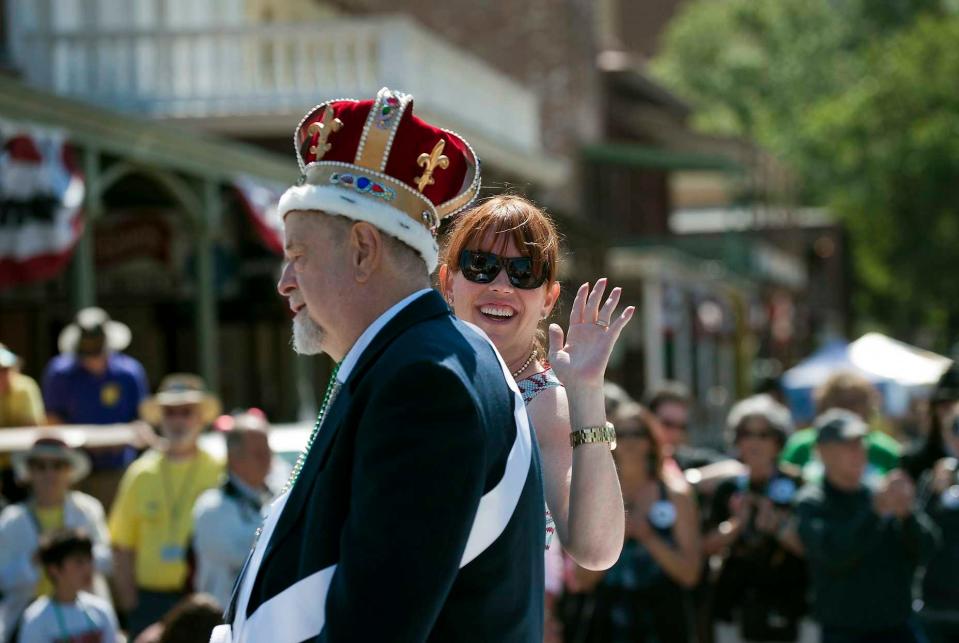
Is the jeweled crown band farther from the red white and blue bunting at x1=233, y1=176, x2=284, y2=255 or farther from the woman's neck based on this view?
the red white and blue bunting at x1=233, y1=176, x2=284, y2=255

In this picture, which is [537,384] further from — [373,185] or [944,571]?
[944,571]

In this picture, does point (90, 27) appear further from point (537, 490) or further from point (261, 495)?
point (537, 490)

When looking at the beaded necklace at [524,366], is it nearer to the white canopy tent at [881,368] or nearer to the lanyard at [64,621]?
the lanyard at [64,621]

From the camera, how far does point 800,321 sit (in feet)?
162

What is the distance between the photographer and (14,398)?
959 cm

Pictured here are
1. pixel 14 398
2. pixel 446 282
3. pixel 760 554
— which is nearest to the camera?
pixel 446 282

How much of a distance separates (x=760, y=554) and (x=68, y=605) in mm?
3339

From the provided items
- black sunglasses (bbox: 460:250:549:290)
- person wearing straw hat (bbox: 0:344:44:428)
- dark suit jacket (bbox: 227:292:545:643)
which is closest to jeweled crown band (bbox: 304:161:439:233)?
dark suit jacket (bbox: 227:292:545:643)

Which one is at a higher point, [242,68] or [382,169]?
[242,68]

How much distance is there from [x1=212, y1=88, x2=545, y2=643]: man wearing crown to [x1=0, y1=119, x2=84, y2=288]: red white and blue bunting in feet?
30.4

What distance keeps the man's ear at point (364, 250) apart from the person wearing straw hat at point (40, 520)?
489 cm

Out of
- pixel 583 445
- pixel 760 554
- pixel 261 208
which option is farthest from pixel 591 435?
pixel 261 208

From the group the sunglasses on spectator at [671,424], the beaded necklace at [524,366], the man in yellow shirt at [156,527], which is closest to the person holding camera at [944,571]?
the sunglasses on spectator at [671,424]

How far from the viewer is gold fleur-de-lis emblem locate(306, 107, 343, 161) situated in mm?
3004
